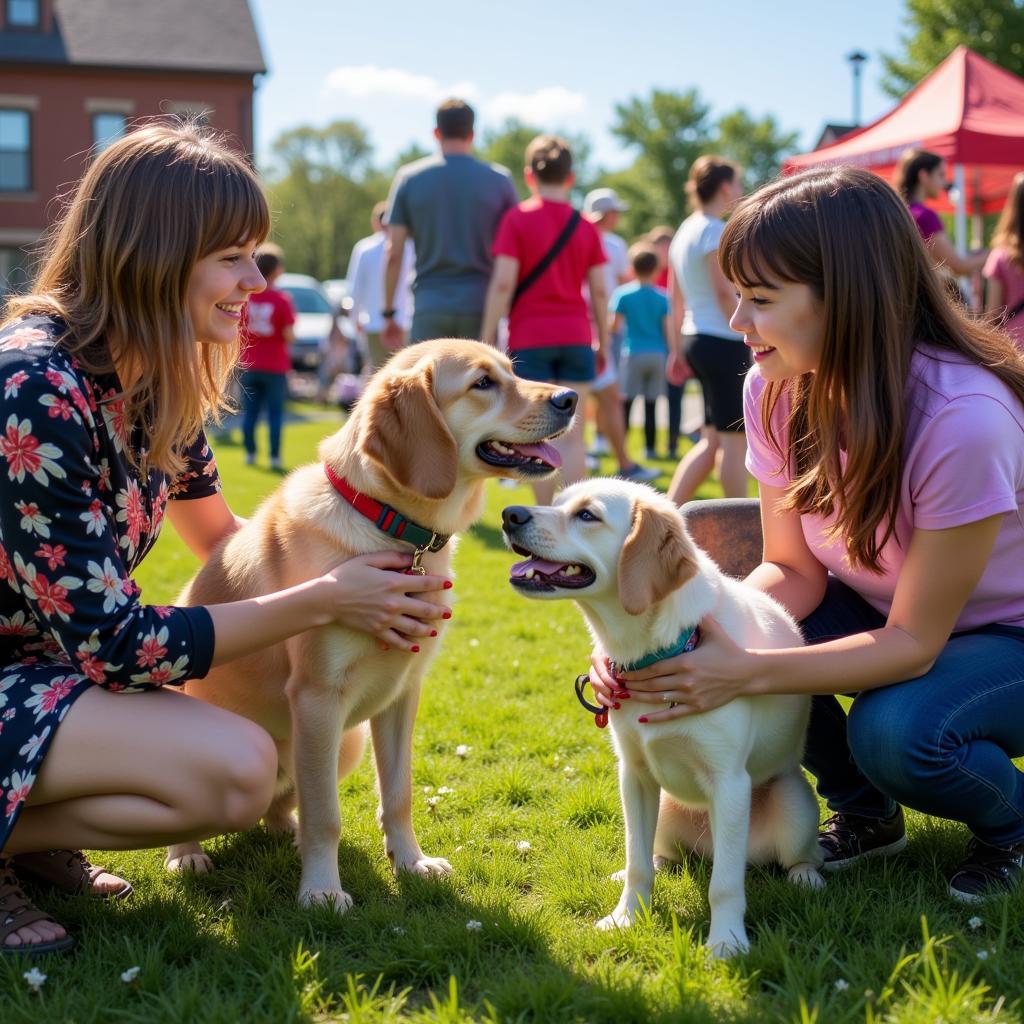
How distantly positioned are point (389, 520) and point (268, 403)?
9366 mm

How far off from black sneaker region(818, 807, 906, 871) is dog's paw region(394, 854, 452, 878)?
1039 millimetres

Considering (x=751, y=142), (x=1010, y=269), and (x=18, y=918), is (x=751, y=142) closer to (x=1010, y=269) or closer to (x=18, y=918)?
(x=1010, y=269)

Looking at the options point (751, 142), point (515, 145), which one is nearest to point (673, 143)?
point (751, 142)

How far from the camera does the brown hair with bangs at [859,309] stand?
8.65 feet

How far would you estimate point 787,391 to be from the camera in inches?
123

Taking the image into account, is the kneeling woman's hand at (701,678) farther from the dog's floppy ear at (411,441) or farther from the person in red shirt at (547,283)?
the person in red shirt at (547,283)

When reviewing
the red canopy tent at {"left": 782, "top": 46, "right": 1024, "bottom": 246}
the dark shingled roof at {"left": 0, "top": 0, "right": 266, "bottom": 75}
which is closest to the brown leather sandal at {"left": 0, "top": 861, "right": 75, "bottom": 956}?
the red canopy tent at {"left": 782, "top": 46, "right": 1024, "bottom": 246}

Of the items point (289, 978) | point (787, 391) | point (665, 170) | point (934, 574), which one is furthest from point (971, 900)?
point (665, 170)

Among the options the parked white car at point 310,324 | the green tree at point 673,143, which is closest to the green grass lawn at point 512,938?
the parked white car at point 310,324

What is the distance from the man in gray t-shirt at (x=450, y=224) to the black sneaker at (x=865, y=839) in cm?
519

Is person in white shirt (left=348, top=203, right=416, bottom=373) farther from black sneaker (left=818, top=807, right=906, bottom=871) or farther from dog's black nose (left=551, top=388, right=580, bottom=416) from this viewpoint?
black sneaker (left=818, top=807, right=906, bottom=871)

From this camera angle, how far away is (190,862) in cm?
313

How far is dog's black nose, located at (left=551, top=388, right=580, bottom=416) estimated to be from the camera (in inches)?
133

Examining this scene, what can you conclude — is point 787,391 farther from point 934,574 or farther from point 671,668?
point 671,668
